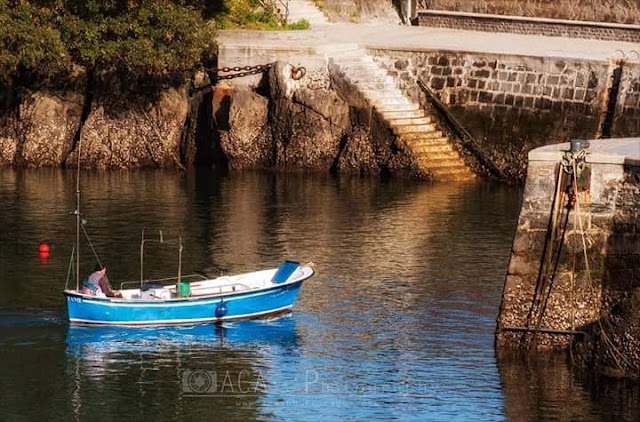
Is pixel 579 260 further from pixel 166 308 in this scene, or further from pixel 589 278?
pixel 166 308

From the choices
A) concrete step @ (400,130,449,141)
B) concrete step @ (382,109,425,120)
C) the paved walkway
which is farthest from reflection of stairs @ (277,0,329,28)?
concrete step @ (400,130,449,141)

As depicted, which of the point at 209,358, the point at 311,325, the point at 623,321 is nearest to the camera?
the point at 623,321

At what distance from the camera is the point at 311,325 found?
37.1 meters

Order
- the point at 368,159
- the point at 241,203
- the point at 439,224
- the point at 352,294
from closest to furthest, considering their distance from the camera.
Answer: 1. the point at 352,294
2. the point at 439,224
3. the point at 241,203
4. the point at 368,159

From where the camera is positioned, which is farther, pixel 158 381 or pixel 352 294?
pixel 352 294

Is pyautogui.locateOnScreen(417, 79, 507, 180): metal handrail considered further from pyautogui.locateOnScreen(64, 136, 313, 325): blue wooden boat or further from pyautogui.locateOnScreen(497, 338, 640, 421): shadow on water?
pyautogui.locateOnScreen(497, 338, 640, 421): shadow on water

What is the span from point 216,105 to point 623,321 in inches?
1167

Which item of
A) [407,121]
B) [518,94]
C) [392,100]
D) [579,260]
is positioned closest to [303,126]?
[392,100]

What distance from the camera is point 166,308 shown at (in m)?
36.7

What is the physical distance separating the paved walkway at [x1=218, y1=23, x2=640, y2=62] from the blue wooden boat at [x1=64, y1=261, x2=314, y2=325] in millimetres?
21919

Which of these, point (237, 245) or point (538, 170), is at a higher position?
point (538, 170)

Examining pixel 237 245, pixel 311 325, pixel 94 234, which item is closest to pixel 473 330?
pixel 311 325

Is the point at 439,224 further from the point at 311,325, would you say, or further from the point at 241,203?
the point at 311,325

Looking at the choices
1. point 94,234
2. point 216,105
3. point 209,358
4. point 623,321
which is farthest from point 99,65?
point 623,321
